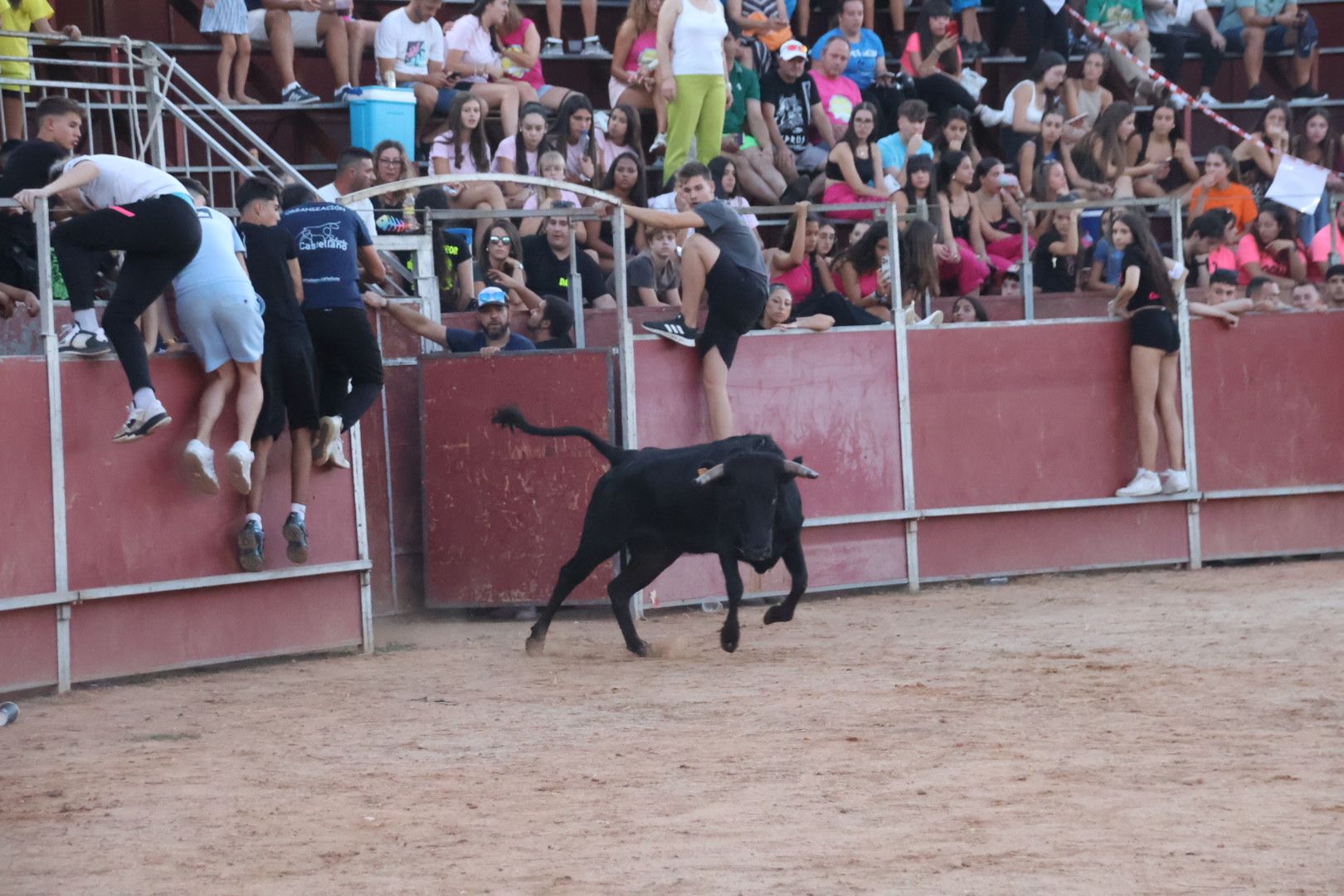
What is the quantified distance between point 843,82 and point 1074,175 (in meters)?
2.05

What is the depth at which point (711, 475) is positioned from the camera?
9.09 m

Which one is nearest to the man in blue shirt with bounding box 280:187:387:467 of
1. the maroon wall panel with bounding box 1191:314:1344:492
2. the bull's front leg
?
the bull's front leg

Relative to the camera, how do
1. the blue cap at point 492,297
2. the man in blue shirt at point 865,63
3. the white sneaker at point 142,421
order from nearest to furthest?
1. the white sneaker at point 142,421
2. the blue cap at point 492,297
3. the man in blue shirt at point 865,63

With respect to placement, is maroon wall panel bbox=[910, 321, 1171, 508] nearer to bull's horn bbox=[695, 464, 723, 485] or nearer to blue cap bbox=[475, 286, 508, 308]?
blue cap bbox=[475, 286, 508, 308]

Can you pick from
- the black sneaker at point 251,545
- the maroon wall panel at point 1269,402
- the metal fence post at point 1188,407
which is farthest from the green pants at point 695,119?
the black sneaker at point 251,545

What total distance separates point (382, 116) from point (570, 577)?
5409mm

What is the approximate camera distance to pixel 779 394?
11547 millimetres

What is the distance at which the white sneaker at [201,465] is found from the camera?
886 cm

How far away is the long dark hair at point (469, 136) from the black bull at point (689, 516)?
3.95 m

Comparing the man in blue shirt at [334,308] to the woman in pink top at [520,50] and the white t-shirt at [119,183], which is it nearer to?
the white t-shirt at [119,183]

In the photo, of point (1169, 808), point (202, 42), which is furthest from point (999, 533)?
point (202, 42)

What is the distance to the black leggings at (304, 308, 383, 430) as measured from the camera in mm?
9555

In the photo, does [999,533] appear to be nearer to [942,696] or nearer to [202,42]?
[942,696]

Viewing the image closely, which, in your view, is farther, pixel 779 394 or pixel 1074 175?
pixel 1074 175
